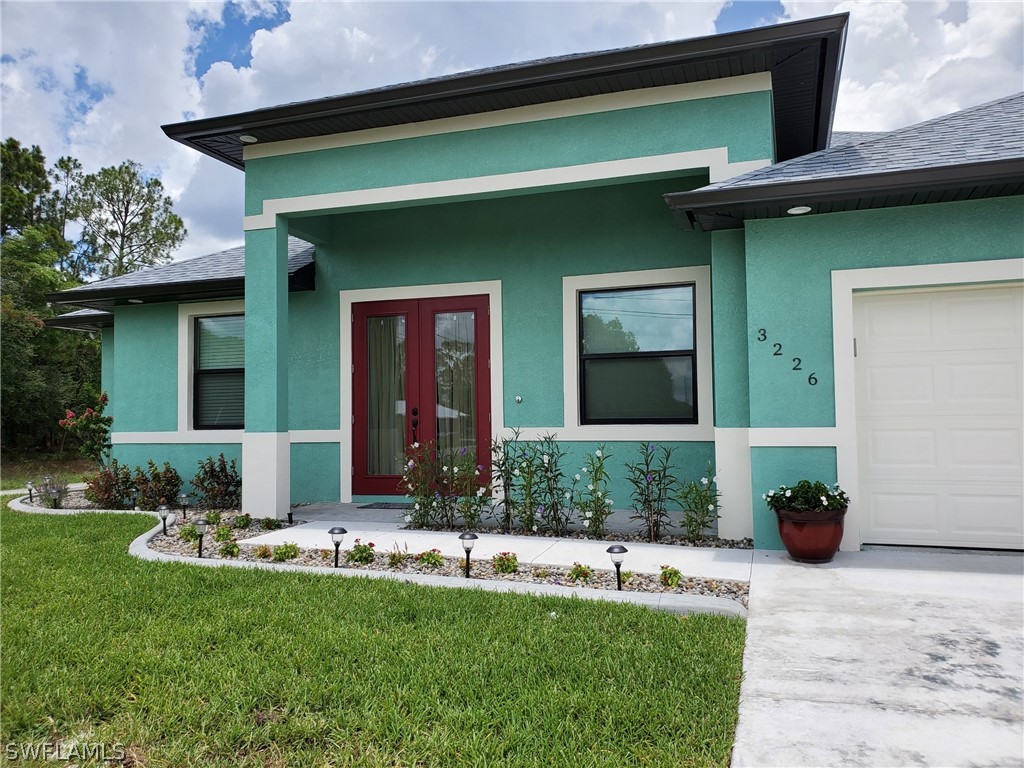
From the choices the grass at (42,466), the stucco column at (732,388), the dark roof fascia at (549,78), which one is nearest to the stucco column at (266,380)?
the dark roof fascia at (549,78)

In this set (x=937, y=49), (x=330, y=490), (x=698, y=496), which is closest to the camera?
(x=698, y=496)

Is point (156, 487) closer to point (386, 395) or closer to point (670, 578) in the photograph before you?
point (386, 395)

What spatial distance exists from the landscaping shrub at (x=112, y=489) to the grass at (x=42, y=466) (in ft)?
29.1

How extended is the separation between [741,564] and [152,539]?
18.1ft

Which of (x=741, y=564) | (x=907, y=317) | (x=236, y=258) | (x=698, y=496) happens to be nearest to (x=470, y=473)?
(x=698, y=496)

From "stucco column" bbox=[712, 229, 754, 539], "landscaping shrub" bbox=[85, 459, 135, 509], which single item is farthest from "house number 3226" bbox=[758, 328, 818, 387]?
"landscaping shrub" bbox=[85, 459, 135, 509]

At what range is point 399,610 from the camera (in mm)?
4160

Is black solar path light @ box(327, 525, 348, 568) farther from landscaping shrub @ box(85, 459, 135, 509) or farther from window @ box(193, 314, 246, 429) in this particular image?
landscaping shrub @ box(85, 459, 135, 509)

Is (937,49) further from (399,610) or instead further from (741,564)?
(399,610)

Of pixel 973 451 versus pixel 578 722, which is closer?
pixel 578 722

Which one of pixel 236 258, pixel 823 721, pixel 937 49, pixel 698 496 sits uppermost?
pixel 937 49

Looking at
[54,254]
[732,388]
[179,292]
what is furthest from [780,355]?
[54,254]

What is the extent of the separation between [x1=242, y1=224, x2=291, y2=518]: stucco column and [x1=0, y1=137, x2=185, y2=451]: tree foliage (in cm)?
789

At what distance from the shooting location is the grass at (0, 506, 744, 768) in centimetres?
260
